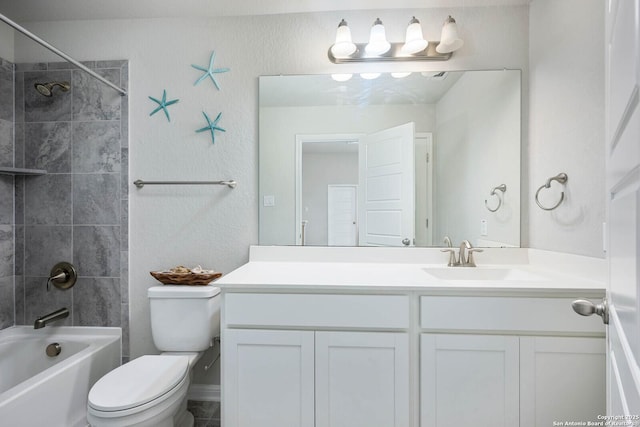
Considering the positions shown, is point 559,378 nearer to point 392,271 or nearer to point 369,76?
point 392,271

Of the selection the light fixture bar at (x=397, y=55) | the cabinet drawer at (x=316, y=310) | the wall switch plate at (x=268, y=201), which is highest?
the light fixture bar at (x=397, y=55)

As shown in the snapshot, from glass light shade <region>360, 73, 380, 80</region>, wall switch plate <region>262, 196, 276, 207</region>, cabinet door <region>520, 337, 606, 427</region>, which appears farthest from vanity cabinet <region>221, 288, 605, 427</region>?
glass light shade <region>360, 73, 380, 80</region>

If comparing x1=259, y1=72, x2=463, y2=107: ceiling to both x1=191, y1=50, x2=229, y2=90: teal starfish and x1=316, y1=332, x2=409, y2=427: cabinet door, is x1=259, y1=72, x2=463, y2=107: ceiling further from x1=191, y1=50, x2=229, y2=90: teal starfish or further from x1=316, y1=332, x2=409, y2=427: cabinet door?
x1=316, y1=332, x2=409, y2=427: cabinet door

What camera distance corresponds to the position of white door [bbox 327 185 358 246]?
1.81 m

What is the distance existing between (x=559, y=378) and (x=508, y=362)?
0.20m

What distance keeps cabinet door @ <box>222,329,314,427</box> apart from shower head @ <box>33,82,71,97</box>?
74.6 inches

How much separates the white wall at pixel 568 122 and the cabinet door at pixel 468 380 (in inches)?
25.0

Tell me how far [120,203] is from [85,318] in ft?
2.54

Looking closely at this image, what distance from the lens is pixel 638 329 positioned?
1.49 feet

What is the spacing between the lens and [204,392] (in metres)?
1.86

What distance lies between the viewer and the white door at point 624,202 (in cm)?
47

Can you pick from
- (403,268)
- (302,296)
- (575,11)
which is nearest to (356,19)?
(575,11)

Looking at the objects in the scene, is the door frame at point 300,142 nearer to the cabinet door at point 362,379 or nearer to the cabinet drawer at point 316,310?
the cabinet drawer at point 316,310

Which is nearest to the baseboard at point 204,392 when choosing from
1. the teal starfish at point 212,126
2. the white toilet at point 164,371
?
the white toilet at point 164,371
